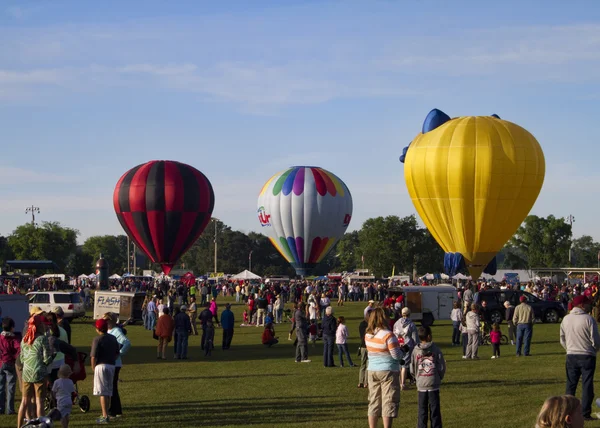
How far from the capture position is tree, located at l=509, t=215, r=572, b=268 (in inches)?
4646

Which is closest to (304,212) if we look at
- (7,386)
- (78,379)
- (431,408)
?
(7,386)

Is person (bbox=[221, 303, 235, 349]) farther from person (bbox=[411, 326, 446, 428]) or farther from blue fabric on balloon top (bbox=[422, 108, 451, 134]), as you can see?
blue fabric on balloon top (bbox=[422, 108, 451, 134])

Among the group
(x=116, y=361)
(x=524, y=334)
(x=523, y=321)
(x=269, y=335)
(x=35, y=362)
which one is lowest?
(x=269, y=335)

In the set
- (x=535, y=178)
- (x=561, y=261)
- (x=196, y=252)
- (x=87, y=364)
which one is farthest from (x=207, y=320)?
(x=196, y=252)

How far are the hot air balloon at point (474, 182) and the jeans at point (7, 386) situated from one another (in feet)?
98.7

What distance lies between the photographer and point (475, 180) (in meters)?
41.7

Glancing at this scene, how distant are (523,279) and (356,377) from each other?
8010cm

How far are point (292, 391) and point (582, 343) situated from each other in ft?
20.2

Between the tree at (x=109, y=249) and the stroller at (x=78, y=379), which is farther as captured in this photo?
the tree at (x=109, y=249)

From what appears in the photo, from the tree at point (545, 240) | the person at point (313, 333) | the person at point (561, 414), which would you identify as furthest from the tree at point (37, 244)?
the person at point (561, 414)

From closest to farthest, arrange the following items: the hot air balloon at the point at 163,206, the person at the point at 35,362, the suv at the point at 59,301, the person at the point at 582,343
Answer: the person at the point at 35,362
the person at the point at 582,343
the suv at the point at 59,301
the hot air balloon at the point at 163,206

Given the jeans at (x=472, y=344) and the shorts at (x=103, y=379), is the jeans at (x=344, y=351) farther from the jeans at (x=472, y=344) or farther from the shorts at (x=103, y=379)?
the shorts at (x=103, y=379)

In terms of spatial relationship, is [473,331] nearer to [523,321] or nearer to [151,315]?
[523,321]

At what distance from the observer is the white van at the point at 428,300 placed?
36991mm
